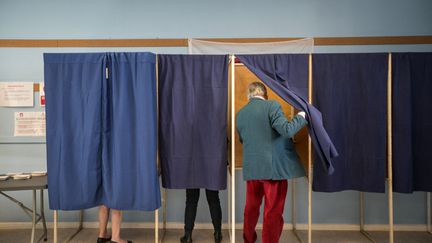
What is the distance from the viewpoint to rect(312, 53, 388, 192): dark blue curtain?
273 cm

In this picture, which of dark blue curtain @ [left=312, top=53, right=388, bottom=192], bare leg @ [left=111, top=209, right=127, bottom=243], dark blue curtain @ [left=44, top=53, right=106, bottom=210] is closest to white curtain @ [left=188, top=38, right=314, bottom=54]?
dark blue curtain @ [left=312, top=53, right=388, bottom=192]

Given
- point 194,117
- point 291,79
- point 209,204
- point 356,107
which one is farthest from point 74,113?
point 356,107

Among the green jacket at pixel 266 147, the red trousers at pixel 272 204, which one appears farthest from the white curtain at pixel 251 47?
the red trousers at pixel 272 204

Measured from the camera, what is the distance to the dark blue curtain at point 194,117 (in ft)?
8.76

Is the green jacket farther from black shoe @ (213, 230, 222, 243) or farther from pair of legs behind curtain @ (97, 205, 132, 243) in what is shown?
pair of legs behind curtain @ (97, 205, 132, 243)

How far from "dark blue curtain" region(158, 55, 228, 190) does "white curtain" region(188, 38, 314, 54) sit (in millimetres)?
706

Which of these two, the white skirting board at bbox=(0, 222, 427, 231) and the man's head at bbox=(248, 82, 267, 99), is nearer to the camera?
the man's head at bbox=(248, 82, 267, 99)

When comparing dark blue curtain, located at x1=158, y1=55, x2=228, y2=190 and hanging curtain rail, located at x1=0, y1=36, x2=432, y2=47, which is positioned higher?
hanging curtain rail, located at x1=0, y1=36, x2=432, y2=47

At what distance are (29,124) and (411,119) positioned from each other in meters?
3.95

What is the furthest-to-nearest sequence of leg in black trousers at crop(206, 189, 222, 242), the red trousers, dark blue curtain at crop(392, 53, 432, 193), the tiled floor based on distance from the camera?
1. the tiled floor
2. leg in black trousers at crop(206, 189, 222, 242)
3. dark blue curtain at crop(392, 53, 432, 193)
4. the red trousers

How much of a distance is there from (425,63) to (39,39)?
13.0ft

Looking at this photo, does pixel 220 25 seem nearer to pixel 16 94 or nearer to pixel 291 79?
pixel 291 79

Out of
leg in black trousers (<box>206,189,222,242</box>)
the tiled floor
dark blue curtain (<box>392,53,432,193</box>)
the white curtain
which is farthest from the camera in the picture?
the white curtain

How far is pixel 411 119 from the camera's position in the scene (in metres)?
2.76
